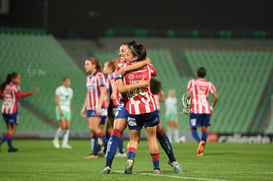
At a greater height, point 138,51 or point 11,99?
point 138,51

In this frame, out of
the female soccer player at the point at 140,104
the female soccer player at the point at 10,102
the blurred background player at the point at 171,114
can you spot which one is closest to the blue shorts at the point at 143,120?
the female soccer player at the point at 140,104

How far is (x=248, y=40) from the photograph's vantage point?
33906mm

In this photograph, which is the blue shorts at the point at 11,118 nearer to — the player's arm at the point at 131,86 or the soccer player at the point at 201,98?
the soccer player at the point at 201,98

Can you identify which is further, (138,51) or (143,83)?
(138,51)

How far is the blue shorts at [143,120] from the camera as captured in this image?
8898mm

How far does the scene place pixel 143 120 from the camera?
8.98m

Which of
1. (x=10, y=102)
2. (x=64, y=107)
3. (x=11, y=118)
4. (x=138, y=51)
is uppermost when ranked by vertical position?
(x=138, y=51)

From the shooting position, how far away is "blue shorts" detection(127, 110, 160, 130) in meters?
8.90

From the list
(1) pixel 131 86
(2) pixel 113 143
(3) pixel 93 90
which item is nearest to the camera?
(1) pixel 131 86

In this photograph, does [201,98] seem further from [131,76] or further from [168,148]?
[131,76]

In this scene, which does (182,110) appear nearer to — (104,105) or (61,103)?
(104,105)

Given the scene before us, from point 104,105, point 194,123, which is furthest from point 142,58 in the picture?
point 194,123

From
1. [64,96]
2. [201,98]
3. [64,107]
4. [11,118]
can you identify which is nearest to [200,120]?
[201,98]

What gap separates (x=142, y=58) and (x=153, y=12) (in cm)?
2472
